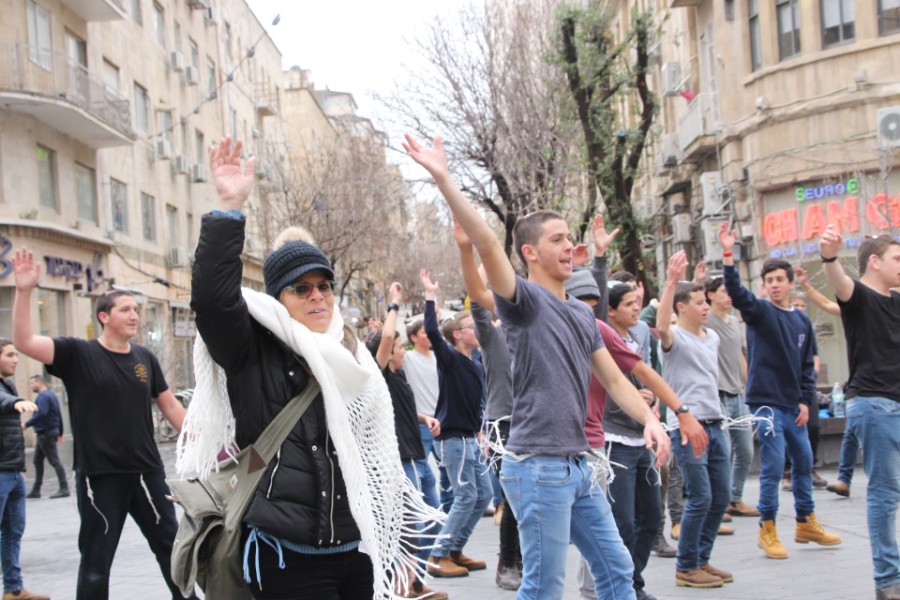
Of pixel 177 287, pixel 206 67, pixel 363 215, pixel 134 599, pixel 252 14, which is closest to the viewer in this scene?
pixel 134 599

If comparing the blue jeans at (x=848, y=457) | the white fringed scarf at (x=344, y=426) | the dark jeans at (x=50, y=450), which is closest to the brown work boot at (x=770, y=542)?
the blue jeans at (x=848, y=457)

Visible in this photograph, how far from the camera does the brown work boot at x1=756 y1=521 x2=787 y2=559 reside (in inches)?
291

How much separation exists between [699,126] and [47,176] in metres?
15.9

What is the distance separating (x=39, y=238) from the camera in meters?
23.0

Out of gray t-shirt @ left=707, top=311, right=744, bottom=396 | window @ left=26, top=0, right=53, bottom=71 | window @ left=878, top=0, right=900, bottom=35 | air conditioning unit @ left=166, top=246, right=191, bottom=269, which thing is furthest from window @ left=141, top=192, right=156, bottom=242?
gray t-shirt @ left=707, top=311, right=744, bottom=396

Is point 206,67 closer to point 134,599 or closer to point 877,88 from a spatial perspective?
point 877,88

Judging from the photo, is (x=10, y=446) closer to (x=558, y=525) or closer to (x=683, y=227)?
(x=558, y=525)

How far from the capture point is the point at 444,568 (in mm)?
7535

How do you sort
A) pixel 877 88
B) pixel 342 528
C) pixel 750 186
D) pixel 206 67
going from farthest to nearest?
pixel 206 67, pixel 750 186, pixel 877 88, pixel 342 528

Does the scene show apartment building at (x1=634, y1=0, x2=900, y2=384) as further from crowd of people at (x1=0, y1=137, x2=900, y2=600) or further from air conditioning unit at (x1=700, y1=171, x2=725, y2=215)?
crowd of people at (x1=0, y1=137, x2=900, y2=600)

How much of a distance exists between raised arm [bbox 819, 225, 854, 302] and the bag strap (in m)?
3.53

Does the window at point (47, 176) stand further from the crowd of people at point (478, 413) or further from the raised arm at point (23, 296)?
the raised arm at point (23, 296)

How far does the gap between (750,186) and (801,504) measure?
14.6 m

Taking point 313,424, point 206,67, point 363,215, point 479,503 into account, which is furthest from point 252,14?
point 313,424
